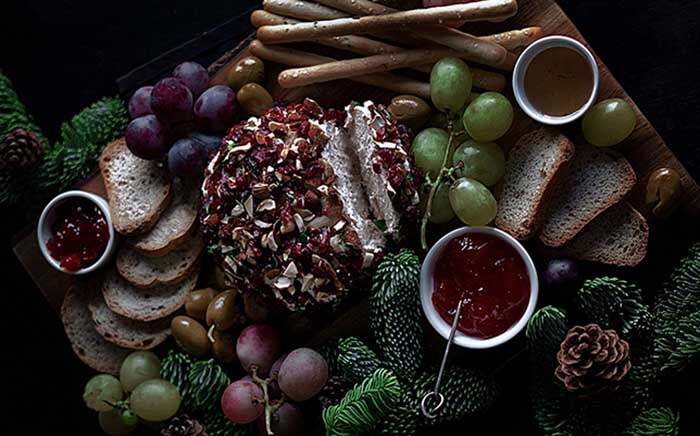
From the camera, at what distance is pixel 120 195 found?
7.04 ft

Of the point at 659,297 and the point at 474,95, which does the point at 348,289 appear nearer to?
the point at 474,95

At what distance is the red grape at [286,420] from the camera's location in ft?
6.53

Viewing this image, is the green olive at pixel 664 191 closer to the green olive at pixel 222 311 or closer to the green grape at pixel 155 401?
the green olive at pixel 222 311

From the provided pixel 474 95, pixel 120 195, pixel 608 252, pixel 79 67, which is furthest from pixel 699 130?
pixel 79 67

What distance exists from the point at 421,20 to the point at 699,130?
31.7 inches

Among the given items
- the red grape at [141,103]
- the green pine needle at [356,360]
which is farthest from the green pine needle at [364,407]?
the red grape at [141,103]

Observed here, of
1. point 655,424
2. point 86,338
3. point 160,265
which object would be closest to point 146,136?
point 160,265

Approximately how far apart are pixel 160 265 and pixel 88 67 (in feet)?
2.29

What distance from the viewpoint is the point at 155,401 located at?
6.68ft

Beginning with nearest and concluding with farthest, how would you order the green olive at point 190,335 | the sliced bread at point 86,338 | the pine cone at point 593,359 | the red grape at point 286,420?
the pine cone at point 593,359 < the red grape at point 286,420 < the green olive at point 190,335 < the sliced bread at point 86,338

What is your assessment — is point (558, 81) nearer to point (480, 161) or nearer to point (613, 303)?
point (480, 161)

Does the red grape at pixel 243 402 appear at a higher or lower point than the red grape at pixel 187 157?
lower

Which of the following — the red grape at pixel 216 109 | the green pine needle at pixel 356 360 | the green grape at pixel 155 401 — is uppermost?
the red grape at pixel 216 109

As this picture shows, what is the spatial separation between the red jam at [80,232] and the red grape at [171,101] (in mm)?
308
